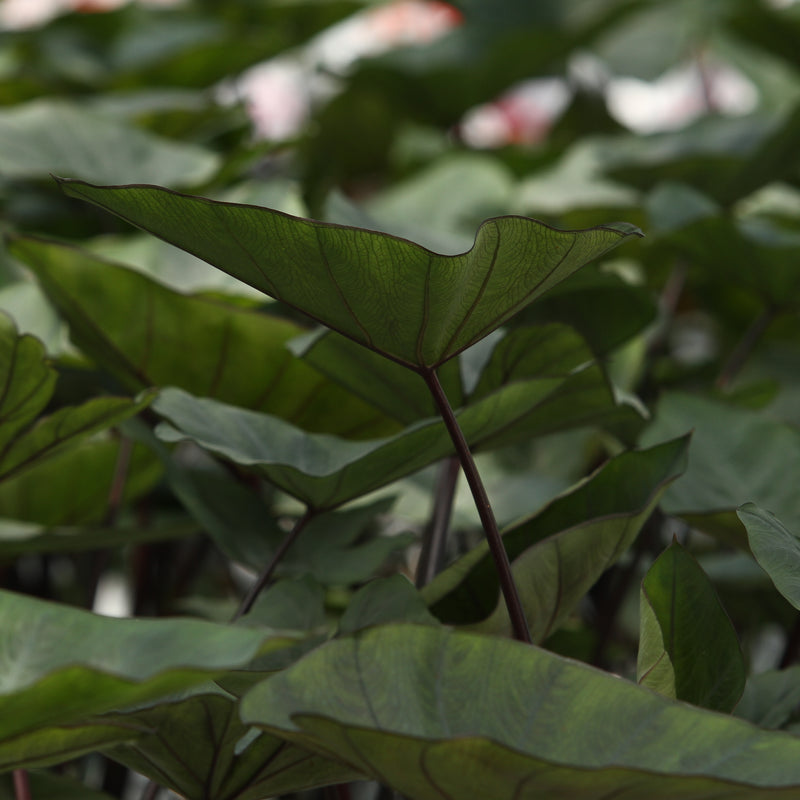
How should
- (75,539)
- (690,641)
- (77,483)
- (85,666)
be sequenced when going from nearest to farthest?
1. (85,666)
2. (690,641)
3. (75,539)
4. (77,483)

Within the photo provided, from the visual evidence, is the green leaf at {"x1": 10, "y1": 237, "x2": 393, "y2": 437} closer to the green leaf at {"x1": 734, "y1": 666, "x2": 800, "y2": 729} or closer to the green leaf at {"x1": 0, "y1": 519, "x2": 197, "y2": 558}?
the green leaf at {"x1": 0, "y1": 519, "x2": 197, "y2": 558}

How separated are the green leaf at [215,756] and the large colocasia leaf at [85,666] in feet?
0.09

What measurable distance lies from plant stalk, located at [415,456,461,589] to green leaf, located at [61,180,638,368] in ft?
0.56

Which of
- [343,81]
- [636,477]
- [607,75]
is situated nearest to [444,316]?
[636,477]

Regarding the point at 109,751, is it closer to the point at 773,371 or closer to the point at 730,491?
the point at 730,491

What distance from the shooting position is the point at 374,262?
35cm

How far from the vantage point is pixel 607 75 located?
1385mm

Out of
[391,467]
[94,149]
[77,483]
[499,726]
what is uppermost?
[94,149]

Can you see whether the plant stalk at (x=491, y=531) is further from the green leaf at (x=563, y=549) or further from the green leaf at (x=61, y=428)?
the green leaf at (x=61, y=428)

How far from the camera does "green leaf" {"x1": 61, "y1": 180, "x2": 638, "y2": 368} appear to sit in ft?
1.11

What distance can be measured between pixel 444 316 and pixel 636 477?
4.7 inches

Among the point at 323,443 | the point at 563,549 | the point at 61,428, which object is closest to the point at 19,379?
the point at 61,428

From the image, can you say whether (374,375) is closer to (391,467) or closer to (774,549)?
(391,467)

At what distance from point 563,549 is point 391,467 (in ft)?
0.27
